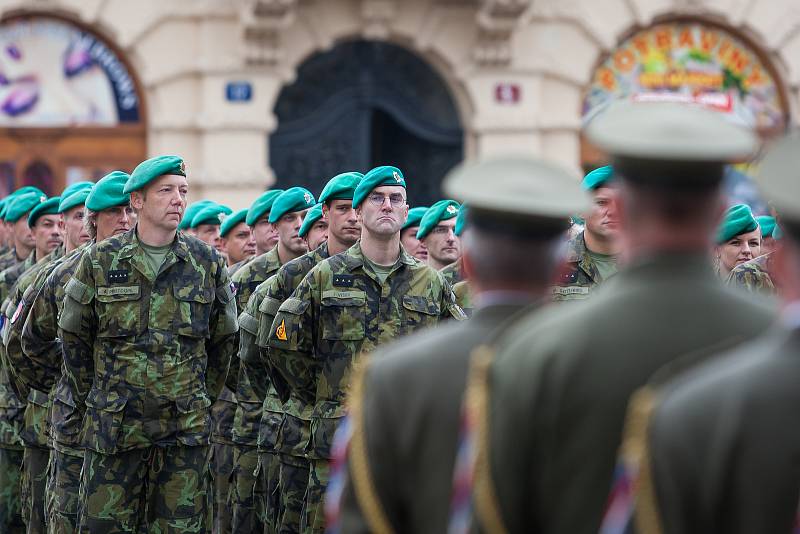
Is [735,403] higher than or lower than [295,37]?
lower

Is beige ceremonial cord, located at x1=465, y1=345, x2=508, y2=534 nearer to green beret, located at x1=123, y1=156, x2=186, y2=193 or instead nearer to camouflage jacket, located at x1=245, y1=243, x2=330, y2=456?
camouflage jacket, located at x1=245, y1=243, x2=330, y2=456

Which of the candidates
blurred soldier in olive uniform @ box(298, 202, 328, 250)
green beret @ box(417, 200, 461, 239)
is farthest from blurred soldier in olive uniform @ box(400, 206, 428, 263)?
blurred soldier in olive uniform @ box(298, 202, 328, 250)

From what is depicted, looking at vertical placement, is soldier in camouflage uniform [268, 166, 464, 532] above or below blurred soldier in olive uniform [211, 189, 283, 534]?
above

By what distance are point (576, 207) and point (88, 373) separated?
199 inches

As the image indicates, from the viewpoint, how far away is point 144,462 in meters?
7.98

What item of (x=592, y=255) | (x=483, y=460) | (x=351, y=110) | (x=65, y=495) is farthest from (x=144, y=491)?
(x=351, y=110)

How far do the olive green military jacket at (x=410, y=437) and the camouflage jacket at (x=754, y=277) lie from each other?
5.51m

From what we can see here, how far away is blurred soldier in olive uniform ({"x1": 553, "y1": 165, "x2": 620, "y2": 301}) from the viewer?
8070mm

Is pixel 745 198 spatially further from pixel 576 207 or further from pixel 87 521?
pixel 576 207

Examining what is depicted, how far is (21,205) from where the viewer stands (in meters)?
13.5

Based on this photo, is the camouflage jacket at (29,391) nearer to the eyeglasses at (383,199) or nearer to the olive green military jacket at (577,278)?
the eyeglasses at (383,199)

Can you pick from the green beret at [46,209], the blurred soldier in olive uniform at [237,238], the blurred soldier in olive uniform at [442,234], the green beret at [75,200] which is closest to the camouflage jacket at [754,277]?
the blurred soldier in olive uniform at [442,234]

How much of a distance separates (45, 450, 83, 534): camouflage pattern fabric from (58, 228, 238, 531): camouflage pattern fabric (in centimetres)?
36

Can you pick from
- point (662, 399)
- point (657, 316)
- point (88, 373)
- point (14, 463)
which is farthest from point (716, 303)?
point (14, 463)
